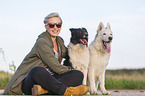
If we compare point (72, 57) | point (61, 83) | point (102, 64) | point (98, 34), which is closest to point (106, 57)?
point (102, 64)

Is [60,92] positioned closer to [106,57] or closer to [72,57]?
[72,57]

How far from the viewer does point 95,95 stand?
221 inches

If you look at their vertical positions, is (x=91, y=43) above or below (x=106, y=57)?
above

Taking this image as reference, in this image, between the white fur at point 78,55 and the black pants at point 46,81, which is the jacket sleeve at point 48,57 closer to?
the black pants at point 46,81

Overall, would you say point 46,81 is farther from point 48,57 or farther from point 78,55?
point 78,55

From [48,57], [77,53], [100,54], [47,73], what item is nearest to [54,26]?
[48,57]

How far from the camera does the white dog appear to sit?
625cm

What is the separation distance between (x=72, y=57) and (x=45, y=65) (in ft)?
3.36

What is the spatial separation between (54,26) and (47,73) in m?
1.31

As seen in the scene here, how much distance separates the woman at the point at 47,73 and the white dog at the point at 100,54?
1462 mm

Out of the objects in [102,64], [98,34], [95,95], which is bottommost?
[95,95]

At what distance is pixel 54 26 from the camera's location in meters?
5.09

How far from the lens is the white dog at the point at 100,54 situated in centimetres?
625

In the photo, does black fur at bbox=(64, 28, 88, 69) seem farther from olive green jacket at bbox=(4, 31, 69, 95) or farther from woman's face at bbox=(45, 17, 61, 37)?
olive green jacket at bbox=(4, 31, 69, 95)
